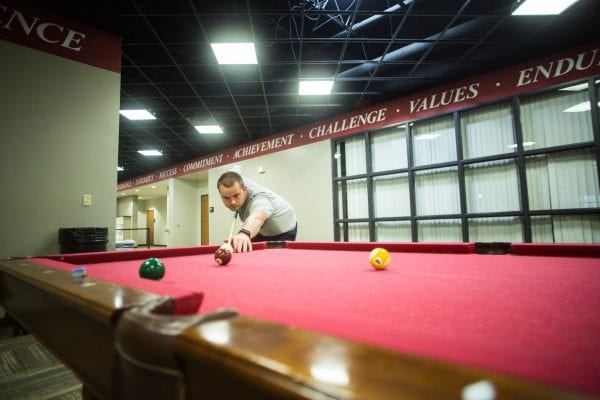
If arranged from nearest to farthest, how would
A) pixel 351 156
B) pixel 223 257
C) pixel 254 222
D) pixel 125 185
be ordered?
pixel 223 257
pixel 254 222
pixel 351 156
pixel 125 185

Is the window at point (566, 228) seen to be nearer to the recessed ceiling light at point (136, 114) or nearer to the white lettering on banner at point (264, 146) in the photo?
the white lettering on banner at point (264, 146)

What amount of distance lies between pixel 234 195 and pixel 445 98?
425 cm

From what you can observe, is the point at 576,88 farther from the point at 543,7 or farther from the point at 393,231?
the point at 393,231

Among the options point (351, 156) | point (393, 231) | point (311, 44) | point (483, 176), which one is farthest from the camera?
point (351, 156)

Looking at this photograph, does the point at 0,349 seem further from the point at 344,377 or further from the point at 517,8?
the point at 517,8

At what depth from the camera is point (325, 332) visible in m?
0.43

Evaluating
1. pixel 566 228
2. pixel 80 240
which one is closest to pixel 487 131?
pixel 566 228

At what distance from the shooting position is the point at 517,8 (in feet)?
11.7

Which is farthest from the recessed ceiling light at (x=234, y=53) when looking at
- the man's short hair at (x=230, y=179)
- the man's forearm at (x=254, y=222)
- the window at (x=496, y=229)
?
the window at (x=496, y=229)

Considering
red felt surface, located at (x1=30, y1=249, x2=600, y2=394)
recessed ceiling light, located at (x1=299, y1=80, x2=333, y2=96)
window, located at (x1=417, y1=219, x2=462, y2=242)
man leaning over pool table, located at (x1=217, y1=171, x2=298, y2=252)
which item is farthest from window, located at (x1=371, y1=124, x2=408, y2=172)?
red felt surface, located at (x1=30, y1=249, x2=600, y2=394)

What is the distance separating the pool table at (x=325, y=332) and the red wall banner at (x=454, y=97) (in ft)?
14.1

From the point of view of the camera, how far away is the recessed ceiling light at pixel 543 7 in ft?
11.3

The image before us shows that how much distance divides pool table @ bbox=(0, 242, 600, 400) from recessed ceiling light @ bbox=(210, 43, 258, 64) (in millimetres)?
3880

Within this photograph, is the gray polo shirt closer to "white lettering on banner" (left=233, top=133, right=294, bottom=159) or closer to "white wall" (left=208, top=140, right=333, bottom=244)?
"white wall" (left=208, top=140, right=333, bottom=244)
